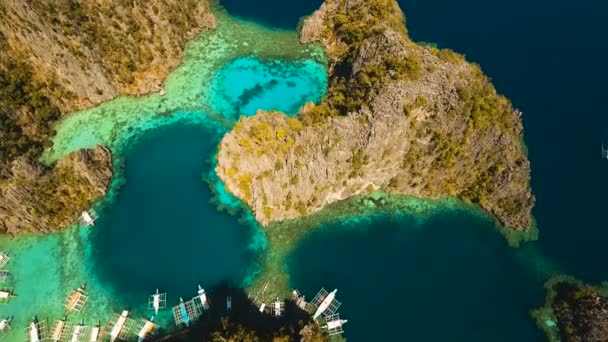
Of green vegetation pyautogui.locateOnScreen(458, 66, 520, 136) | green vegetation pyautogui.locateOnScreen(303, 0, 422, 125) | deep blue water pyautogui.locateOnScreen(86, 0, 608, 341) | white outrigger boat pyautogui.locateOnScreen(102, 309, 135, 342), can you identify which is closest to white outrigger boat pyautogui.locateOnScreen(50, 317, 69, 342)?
white outrigger boat pyautogui.locateOnScreen(102, 309, 135, 342)

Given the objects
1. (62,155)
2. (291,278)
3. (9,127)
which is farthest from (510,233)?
(9,127)

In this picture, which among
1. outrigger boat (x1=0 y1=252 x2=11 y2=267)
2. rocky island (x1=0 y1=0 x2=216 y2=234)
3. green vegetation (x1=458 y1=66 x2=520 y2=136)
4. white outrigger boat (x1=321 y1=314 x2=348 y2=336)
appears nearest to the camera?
white outrigger boat (x1=321 y1=314 x2=348 y2=336)

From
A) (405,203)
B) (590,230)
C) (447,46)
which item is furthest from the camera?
(447,46)

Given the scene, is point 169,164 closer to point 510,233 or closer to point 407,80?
point 407,80

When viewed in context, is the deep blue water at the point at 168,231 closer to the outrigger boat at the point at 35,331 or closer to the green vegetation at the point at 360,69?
the outrigger boat at the point at 35,331

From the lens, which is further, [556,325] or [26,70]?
[26,70]

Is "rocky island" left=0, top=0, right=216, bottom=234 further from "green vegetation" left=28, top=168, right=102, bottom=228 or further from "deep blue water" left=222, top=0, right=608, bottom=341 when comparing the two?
"deep blue water" left=222, top=0, right=608, bottom=341

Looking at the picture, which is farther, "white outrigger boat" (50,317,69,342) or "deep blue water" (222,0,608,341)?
"deep blue water" (222,0,608,341)

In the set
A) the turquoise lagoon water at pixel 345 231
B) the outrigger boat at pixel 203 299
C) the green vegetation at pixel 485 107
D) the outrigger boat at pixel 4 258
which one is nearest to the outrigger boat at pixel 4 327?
the turquoise lagoon water at pixel 345 231
